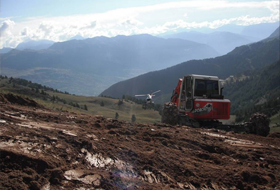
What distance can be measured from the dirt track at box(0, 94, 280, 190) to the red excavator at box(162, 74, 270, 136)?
4883mm

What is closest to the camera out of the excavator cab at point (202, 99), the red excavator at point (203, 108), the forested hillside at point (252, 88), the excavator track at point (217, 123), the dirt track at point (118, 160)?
the dirt track at point (118, 160)

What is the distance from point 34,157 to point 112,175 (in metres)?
1.52

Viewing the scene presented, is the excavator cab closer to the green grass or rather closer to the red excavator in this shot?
the red excavator

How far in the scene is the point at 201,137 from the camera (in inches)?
361

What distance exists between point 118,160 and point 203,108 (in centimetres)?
874

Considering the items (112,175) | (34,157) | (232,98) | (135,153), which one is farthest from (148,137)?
(232,98)

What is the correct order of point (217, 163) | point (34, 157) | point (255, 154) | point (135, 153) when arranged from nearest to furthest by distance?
point (34, 157), point (135, 153), point (217, 163), point (255, 154)

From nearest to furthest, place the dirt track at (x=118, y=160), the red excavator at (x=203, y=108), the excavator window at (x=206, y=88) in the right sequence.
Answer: the dirt track at (x=118, y=160), the red excavator at (x=203, y=108), the excavator window at (x=206, y=88)

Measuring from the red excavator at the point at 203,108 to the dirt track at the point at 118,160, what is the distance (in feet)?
16.0

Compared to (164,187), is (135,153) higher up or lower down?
higher up

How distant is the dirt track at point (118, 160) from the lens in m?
4.52

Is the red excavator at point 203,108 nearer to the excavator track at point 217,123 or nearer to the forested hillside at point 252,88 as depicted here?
Answer: the excavator track at point 217,123

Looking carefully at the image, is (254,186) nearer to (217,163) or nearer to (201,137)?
(217,163)

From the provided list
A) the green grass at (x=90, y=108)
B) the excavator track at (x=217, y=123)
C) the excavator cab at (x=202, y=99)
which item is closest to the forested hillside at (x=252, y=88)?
the green grass at (x=90, y=108)
